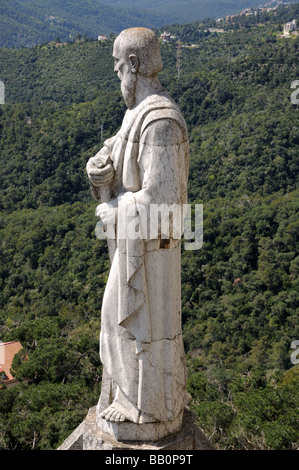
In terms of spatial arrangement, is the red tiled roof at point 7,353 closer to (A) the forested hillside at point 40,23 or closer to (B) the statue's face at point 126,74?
(B) the statue's face at point 126,74

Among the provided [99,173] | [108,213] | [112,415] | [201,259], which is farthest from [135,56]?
[201,259]

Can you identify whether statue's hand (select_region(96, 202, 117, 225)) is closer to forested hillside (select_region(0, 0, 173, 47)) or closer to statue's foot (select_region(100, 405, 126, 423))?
statue's foot (select_region(100, 405, 126, 423))

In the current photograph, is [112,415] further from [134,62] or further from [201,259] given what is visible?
[201,259]

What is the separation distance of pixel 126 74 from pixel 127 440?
153 inches

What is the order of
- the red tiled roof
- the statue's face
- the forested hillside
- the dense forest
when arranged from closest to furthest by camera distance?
the statue's face < the dense forest < the red tiled roof < the forested hillside

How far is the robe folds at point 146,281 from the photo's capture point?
7.12m

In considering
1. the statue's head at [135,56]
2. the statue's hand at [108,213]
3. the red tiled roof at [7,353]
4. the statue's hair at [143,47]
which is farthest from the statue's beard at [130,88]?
the red tiled roof at [7,353]

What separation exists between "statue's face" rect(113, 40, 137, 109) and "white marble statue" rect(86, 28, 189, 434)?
10 millimetres

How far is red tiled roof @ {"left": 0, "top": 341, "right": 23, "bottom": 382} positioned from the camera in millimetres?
24719

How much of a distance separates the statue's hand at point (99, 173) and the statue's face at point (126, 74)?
2.39ft

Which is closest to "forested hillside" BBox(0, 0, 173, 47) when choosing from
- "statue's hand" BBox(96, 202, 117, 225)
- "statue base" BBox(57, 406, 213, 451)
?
"statue's hand" BBox(96, 202, 117, 225)

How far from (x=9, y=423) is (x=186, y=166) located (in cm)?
942
